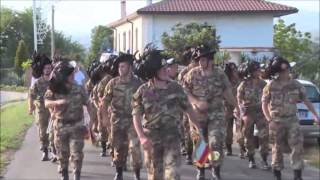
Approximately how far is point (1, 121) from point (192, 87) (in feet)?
56.4

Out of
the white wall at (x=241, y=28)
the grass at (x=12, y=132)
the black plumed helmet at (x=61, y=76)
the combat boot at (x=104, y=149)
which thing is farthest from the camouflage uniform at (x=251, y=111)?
the white wall at (x=241, y=28)

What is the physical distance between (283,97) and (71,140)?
3214 millimetres

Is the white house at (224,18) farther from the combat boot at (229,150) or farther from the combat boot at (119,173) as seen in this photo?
the combat boot at (119,173)

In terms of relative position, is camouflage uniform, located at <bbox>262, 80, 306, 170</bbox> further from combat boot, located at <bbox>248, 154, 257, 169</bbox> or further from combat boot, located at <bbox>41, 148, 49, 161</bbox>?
combat boot, located at <bbox>41, 148, 49, 161</bbox>

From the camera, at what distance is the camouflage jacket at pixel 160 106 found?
26.9ft

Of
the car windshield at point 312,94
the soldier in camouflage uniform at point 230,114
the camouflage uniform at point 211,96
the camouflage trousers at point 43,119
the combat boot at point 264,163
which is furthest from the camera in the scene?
the car windshield at point 312,94

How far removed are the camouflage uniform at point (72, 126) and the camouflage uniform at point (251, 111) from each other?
3.51m

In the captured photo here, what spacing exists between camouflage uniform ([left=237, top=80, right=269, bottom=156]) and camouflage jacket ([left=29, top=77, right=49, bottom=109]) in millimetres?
3596

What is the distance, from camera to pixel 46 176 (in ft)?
38.2

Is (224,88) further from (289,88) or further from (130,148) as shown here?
(130,148)

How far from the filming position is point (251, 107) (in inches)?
494

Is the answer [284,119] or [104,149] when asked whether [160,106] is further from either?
[104,149]

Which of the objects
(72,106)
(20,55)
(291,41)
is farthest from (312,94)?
(20,55)

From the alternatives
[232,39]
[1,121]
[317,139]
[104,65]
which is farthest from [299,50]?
[104,65]
